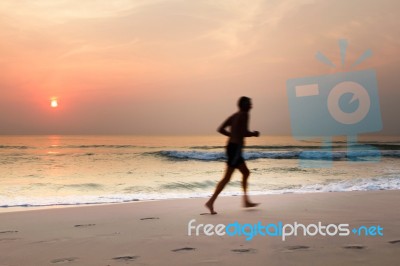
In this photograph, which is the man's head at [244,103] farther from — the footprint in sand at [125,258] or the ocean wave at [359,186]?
the ocean wave at [359,186]

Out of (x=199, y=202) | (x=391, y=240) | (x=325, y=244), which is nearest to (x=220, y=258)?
(x=325, y=244)

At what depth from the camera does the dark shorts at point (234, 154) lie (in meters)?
6.06

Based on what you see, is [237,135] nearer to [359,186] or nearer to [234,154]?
[234,154]

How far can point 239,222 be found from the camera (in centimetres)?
544

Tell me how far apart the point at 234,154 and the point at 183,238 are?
188 cm

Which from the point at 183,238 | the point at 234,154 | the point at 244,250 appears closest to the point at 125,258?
the point at 183,238

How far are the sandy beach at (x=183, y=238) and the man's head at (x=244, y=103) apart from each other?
5.49ft

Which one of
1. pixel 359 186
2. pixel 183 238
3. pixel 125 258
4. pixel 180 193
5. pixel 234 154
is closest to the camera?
pixel 125 258

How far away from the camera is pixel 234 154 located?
6082mm

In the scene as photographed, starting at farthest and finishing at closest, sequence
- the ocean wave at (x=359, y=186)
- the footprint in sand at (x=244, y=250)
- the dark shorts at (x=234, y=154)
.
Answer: the ocean wave at (x=359, y=186) < the dark shorts at (x=234, y=154) < the footprint in sand at (x=244, y=250)

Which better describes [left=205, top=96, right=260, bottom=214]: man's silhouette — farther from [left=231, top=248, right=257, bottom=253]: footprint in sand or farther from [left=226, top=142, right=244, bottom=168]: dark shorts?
[left=231, top=248, right=257, bottom=253]: footprint in sand

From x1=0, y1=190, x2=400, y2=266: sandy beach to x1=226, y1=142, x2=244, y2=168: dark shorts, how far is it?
81 cm

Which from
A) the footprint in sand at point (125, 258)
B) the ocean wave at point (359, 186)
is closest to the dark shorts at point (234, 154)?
the footprint in sand at point (125, 258)

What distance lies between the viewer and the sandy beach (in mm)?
3766
